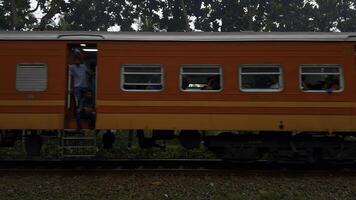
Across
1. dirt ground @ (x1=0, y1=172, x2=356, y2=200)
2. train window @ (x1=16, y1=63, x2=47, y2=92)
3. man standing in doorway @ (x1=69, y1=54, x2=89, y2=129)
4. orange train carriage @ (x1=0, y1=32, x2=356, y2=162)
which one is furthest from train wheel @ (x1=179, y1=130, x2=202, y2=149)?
train window @ (x1=16, y1=63, x2=47, y2=92)

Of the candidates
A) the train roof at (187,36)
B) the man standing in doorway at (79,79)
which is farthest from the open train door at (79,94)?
the train roof at (187,36)

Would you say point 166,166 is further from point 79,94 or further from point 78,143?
point 79,94

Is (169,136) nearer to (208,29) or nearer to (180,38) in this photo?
→ (180,38)

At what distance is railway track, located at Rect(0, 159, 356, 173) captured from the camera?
11.9 metres

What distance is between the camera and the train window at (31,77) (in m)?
12.3

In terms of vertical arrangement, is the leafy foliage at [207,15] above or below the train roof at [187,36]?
above

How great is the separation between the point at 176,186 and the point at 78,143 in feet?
10.9

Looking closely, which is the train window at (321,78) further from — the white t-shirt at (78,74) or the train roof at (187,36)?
the white t-shirt at (78,74)

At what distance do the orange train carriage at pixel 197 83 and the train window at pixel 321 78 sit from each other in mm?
26

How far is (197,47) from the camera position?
12281 mm

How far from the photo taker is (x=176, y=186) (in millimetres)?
10219

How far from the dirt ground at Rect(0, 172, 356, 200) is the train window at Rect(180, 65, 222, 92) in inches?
91.2

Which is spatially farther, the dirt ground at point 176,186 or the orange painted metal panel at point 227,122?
the orange painted metal panel at point 227,122

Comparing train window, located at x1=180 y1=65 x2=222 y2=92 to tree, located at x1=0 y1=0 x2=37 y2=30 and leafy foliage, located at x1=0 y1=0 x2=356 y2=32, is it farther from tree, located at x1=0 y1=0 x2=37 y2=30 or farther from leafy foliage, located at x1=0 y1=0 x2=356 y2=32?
leafy foliage, located at x1=0 y1=0 x2=356 y2=32
